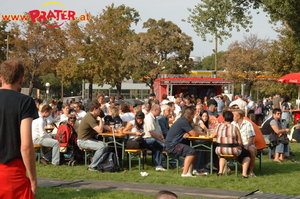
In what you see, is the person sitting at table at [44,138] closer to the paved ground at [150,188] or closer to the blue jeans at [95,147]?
the blue jeans at [95,147]

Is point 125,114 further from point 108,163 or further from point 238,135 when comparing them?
point 238,135

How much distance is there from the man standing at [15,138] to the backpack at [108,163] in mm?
6550

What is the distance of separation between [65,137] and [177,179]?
3.07 meters

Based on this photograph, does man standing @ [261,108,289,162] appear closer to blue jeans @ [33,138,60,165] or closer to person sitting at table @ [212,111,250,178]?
person sitting at table @ [212,111,250,178]

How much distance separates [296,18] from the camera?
73.6ft

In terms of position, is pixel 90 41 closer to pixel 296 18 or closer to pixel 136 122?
pixel 296 18

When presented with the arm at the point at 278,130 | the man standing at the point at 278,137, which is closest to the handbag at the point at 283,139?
the man standing at the point at 278,137

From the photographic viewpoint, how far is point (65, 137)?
10992 mm

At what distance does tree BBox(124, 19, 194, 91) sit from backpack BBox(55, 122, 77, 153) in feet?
138

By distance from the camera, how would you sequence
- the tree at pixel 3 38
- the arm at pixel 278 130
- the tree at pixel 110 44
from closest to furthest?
the arm at pixel 278 130 < the tree at pixel 110 44 < the tree at pixel 3 38

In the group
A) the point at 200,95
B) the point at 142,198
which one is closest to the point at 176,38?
the point at 200,95

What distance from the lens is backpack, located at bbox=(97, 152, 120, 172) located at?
1018 centimetres

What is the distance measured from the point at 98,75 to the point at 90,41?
330cm

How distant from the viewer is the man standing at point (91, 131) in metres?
10.4
